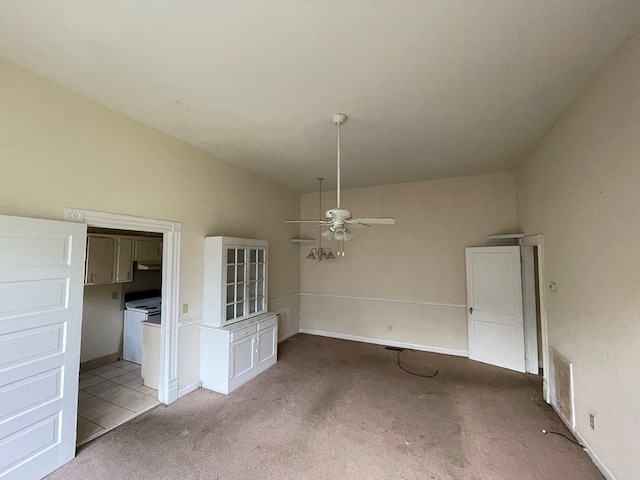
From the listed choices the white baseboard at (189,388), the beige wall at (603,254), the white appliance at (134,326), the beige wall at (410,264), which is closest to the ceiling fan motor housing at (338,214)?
the beige wall at (603,254)

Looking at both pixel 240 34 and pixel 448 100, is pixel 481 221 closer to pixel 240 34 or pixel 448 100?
pixel 448 100

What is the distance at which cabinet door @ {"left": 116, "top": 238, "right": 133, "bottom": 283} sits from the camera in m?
4.08

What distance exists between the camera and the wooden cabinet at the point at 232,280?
355 centimetres

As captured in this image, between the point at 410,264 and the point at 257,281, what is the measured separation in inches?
115

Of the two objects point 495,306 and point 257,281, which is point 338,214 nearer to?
point 257,281

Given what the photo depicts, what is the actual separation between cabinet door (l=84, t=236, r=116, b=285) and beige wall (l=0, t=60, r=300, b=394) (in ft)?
5.00

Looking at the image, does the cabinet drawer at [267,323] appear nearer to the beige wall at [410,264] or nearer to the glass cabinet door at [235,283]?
the glass cabinet door at [235,283]

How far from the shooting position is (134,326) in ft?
14.2

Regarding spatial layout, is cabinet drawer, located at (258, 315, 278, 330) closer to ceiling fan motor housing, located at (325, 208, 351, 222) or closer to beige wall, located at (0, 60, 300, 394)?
beige wall, located at (0, 60, 300, 394)

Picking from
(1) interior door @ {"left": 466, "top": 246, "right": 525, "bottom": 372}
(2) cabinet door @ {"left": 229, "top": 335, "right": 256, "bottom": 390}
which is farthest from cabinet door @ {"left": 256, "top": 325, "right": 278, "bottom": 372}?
(1) interior door @ {"left": 466, "top": 246, "right": 525, "bottom": 372}

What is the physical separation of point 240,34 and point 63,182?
6.52 ft

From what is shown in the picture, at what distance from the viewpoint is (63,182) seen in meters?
2.34

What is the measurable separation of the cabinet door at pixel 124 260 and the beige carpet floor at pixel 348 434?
2.09m

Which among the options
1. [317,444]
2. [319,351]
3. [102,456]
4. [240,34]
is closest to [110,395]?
[102,456]
